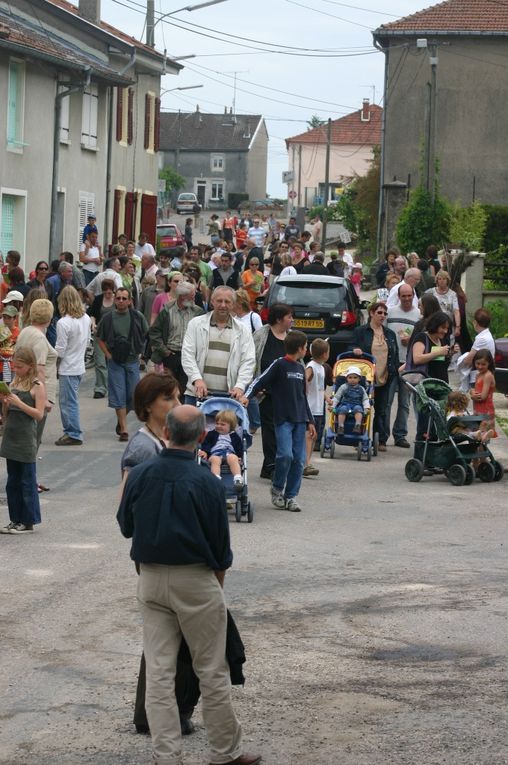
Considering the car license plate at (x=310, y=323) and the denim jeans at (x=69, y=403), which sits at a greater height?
the car license plate at (x=310, y=323)

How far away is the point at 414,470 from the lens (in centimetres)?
1480

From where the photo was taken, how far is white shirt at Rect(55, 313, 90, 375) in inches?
647

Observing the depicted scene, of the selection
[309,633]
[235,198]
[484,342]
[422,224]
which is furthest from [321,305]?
[235,198]

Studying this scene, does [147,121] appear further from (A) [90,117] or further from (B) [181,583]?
(B) [181,583]

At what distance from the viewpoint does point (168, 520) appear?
5777mm

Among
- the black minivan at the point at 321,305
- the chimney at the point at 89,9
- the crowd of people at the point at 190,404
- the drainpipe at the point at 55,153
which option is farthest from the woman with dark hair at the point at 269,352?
the chimney at the point at 89,9

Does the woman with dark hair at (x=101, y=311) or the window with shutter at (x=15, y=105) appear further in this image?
the window with shutter at (x=15, y=105)

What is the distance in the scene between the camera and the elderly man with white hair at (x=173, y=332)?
15.8m

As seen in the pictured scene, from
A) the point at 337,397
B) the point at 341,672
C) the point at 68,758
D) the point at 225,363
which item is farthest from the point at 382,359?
the point at 68,758

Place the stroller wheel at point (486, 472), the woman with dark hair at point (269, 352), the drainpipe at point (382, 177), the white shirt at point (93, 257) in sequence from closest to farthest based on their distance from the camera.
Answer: the woman with dark hair at point (269, 352) < the stroller wheel at point (486, 472) < the white shirt at point (93, 257) < the drainpipe at point (382, 177)

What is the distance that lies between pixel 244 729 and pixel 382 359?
10.6 meters

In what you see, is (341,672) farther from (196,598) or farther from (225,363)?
(225,363)

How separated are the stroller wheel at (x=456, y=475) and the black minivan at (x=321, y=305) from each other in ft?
28.7

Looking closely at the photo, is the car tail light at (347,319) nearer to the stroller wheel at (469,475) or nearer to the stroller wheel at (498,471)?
the stroller wheel at (498,471)
